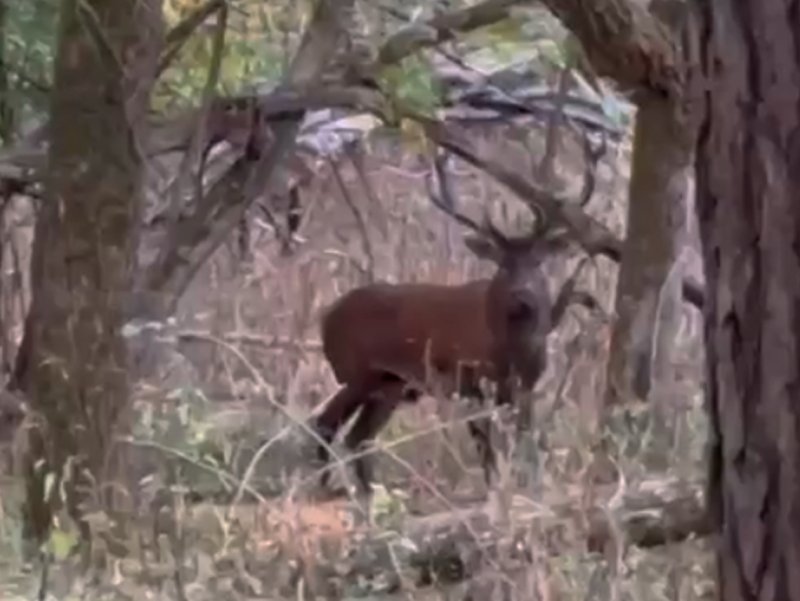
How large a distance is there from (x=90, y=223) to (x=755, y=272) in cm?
294

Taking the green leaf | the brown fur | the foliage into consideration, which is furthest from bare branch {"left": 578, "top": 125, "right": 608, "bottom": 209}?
the green leaf

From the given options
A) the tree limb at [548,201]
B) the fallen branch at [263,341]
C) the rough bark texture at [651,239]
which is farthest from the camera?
the fallen branch at [263,341]

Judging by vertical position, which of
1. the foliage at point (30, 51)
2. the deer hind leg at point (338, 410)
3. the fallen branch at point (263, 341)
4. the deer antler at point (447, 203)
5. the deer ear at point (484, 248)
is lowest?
Answer: the deer hind leg at point (338, 410)

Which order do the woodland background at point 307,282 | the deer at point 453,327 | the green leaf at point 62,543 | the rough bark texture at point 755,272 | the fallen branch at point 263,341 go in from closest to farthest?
the rough bark texture at point 755,272
the woodland background at point 307,282
the green leaf at point 62,543
the deer at point 453,327
the fallen branch at point 263,341

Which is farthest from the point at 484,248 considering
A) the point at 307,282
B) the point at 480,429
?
the point at 480,429

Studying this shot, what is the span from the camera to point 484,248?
643 cm

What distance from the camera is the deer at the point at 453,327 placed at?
5.89m

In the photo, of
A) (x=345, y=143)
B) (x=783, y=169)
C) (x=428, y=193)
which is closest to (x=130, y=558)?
(x=783, y=169)

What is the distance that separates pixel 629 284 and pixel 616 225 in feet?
5.40

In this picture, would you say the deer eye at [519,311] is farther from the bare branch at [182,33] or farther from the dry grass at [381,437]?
the bare branch at [182,33]

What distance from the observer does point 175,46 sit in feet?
16.9

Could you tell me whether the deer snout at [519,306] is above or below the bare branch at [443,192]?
below

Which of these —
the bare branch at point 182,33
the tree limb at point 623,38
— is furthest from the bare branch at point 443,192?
the bare branch at point 182,33

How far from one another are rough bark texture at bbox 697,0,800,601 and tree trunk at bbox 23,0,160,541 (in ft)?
8.98
